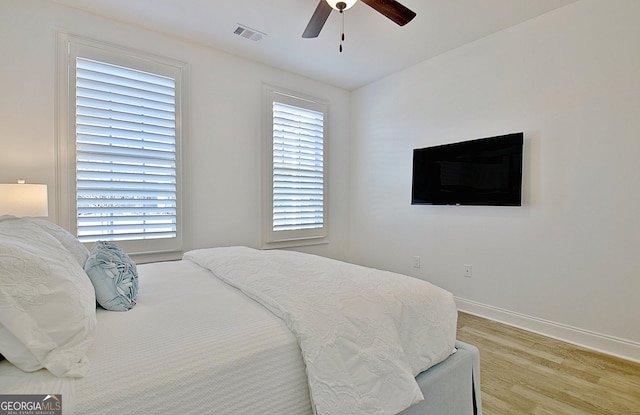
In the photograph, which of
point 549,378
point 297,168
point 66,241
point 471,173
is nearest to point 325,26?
point 297,168

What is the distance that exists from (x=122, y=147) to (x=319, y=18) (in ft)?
6.74

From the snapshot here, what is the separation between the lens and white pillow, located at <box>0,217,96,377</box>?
2.52ft

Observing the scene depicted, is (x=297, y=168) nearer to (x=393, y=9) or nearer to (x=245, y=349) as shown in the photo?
(x=393, y=9)

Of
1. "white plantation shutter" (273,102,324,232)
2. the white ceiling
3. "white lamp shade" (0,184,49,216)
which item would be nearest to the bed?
"white lamp shade" (0,184,49,216)

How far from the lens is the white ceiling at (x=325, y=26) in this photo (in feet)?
8.51

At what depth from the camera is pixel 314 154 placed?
13.8ft

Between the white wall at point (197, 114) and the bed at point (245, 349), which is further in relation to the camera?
the white wall at point (197, 114)

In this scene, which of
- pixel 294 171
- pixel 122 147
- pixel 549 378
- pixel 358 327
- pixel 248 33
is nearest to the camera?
pixel 358 327

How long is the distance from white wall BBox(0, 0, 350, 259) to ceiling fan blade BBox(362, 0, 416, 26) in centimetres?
188

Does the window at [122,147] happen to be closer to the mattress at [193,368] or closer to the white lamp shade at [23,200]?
the white lamp shade at [23,200]

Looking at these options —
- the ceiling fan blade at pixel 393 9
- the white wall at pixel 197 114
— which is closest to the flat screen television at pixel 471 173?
the white wall at pixel 197 114

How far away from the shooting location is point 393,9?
7.13ft

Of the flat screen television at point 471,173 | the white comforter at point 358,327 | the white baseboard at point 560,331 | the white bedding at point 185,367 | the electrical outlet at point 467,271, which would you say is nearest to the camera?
the white bedding at point 185,367

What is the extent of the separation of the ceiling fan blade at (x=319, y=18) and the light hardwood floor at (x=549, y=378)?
8.96ft
